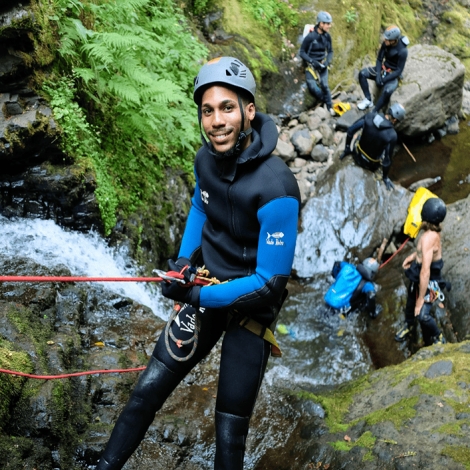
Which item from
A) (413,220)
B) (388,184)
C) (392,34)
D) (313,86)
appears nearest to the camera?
(413,220)

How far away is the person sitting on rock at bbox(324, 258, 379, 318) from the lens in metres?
8.45

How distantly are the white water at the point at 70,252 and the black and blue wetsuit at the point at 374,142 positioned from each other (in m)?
6.46

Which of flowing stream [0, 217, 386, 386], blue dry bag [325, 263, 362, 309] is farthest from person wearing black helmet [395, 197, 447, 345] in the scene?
flowing stream [0, 217, 386, 386]

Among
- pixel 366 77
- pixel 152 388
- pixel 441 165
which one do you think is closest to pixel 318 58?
pixel 366 77

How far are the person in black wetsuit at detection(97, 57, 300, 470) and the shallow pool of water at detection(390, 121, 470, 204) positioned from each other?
10567 millimetres

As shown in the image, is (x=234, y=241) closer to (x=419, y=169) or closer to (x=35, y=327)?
(x=35, y=327)

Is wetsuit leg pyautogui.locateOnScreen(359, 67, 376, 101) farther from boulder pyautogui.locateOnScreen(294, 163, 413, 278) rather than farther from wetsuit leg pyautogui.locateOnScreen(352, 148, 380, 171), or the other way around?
boulder pyautogui.locateOnScreen(294, 163, 413, 278)

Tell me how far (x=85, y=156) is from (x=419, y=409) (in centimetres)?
514

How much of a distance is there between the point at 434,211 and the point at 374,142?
14.7 ft

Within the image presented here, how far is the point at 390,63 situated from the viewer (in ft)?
44.7

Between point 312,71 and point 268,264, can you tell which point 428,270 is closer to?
point 268,264

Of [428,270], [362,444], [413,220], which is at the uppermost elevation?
[413,220]

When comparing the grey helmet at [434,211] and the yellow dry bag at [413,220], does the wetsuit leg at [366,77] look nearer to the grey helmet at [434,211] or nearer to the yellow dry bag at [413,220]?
the yellow dry bag at [413,220]

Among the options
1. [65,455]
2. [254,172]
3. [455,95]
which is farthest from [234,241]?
[455,95]
